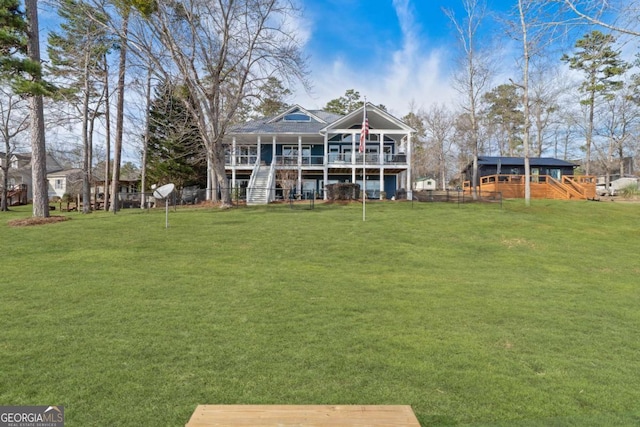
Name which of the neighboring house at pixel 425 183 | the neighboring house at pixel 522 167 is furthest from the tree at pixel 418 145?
the neighboring house at pixel 522 167

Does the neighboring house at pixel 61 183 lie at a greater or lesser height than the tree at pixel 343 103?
lesser

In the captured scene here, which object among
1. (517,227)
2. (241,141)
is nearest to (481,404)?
(517,227)

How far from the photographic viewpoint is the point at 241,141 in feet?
98.4

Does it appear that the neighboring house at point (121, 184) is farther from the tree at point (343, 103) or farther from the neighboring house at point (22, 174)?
the tree at point (343, 103)

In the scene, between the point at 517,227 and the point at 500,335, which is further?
the point at 517,227

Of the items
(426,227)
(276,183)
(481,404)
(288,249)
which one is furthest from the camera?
(276,183)

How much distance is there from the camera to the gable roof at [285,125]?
28.6m

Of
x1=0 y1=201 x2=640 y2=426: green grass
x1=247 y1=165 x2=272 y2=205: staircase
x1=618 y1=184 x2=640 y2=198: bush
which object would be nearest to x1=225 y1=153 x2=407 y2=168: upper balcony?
x1=247 y1=165 x2=272 y2=205: staircase

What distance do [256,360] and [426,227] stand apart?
1150 cm

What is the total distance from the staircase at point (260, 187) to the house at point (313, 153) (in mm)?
71

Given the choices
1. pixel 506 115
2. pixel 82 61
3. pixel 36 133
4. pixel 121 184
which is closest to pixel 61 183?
pixel 121 184

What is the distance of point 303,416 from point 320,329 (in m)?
2.47

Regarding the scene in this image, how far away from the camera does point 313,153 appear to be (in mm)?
31609

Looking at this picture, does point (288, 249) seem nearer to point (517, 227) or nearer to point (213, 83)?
point (517, 227)
